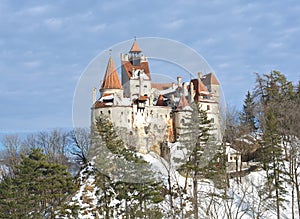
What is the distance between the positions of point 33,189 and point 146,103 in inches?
716

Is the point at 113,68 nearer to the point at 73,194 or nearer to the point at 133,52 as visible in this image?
the point at 133,52

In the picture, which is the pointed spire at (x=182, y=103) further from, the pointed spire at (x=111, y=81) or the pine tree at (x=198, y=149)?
the pine tree at (x=198, y=149)

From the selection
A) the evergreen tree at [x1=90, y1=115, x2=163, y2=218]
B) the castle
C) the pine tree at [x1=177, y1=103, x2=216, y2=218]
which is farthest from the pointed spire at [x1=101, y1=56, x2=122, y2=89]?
the pine tree at [x1=177, y1=103, x2=216, y2=218]

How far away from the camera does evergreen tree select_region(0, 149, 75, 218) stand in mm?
22594

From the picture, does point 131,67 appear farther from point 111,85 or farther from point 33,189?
point 33,189

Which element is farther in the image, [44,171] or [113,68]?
[113,68]

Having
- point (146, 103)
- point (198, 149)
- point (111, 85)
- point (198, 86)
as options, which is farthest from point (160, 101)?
point (198, 149)

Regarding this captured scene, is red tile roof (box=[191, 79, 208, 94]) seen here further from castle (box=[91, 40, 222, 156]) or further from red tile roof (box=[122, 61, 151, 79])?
red tile roof (box=[122, 61, 151, 79])

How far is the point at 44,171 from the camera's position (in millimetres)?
23781

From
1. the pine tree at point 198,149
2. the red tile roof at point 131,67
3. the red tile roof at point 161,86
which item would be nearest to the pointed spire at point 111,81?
the red tile roof at point 131,67

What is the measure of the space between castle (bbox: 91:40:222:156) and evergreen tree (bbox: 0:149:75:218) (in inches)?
480

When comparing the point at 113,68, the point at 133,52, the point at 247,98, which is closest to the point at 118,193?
the point at 113,68

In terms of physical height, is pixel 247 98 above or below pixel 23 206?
above

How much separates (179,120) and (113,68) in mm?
7948
